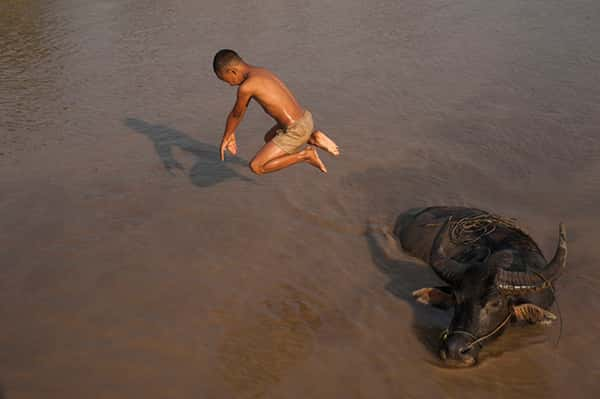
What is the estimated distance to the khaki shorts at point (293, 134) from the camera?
5453 mm

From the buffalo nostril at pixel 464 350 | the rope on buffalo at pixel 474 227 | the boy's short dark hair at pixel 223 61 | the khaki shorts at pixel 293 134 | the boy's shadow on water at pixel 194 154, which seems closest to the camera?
the buffalo nostril at pixel 464 350

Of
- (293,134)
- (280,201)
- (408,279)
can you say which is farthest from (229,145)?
(408,279)

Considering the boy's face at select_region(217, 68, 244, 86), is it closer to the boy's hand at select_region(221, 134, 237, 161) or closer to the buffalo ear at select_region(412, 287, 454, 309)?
the boy's hand at select_region(221, 134, 237, 161)

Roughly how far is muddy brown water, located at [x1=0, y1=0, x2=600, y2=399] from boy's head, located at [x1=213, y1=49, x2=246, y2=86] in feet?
4.93

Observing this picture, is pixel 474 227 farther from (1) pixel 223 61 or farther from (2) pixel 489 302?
(1) pixel 223 61

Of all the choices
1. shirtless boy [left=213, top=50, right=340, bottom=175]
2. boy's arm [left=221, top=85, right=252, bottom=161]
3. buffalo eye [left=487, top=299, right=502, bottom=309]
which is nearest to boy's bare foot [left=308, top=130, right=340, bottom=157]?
shirtless boy [left=213, top=50, right=340, bottom=175]

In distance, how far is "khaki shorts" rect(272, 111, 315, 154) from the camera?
5.45 metres

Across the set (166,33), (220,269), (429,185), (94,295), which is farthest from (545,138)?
(166,33)

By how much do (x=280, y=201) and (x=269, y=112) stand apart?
3.67 feet

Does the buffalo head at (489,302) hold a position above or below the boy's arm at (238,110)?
below

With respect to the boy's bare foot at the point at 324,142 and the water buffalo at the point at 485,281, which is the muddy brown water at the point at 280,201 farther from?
the boy's bare foot at the point at 324,142

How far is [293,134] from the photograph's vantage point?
546 cm

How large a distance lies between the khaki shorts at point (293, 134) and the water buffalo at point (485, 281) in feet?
5.46

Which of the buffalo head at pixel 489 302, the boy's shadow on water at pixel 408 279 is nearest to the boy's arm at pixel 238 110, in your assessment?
the boy's shadow on water at pixel 408 279
